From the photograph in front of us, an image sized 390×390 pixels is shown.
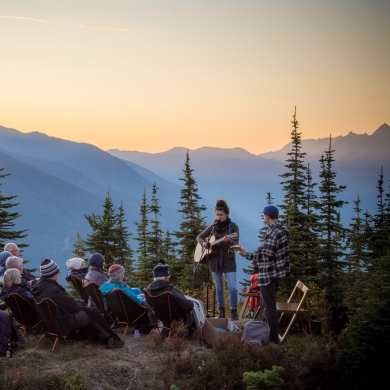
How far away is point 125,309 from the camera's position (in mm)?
8805

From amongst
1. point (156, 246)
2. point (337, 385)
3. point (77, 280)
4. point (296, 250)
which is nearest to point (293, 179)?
point (296, 250)

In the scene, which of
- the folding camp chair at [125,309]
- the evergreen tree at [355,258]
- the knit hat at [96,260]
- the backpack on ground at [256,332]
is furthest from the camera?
the evergreen tree at [355,258]

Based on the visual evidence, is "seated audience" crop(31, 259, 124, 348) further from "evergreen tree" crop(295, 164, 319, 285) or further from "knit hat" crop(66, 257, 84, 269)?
"evergreen tree" crop(295, 164, 319, 285)

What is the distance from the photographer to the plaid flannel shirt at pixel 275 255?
26.1 ft

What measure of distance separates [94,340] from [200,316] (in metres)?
1.79

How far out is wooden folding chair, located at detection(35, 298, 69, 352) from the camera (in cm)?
771

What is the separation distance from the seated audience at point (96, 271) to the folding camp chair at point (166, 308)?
1.61 meters

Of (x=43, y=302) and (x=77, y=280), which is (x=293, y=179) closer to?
(x=77, y=280)

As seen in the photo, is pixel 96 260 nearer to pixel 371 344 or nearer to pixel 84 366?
pixel 84 366

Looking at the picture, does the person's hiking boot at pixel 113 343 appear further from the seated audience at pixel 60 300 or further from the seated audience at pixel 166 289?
the seated audience at pixel 166 289

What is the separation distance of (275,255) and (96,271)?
363cm

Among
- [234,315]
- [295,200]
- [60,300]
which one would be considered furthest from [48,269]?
[295,200]

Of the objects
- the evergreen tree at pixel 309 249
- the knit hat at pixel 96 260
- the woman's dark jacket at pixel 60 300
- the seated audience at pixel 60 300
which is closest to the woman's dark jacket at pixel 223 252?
the knit hat at pixel 96 260

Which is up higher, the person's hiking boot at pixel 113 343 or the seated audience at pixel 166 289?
the seated audience at pixel 166 289
